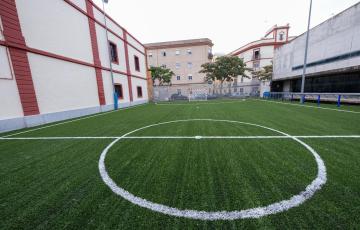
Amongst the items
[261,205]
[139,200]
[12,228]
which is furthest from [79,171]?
[261,205]

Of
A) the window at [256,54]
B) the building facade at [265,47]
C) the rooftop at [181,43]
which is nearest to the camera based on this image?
the rooftop at [181,43]

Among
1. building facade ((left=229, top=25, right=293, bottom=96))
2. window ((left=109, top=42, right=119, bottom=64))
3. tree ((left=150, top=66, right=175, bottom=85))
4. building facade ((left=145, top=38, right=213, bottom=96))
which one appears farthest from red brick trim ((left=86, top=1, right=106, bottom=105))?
building facade ((left=229, top=25, right=293, bottom=96))

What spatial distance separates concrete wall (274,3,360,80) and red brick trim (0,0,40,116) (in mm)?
19850

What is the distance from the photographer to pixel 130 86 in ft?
57.6

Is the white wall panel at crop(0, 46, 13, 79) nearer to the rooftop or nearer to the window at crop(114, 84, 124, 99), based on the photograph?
the window at crop(114, 84, 124, 99)

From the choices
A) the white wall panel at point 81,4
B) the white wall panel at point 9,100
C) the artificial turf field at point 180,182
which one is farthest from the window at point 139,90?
the artificial turf field at point 180,182

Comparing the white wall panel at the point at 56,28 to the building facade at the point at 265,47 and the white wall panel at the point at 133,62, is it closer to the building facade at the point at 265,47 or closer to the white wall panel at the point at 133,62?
the white wall panel at the point at 133,62

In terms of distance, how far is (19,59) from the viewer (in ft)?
22.4

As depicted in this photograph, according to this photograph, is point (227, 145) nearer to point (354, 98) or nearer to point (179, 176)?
point (179, 176)

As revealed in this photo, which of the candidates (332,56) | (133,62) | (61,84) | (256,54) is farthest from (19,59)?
(256,54)

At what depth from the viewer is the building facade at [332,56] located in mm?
11320

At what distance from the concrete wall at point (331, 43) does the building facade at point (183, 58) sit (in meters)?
20.4

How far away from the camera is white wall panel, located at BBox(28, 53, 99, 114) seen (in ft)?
25.4

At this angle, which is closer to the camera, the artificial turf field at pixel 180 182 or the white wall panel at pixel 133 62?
the artificial turf field at pixel 180 182
